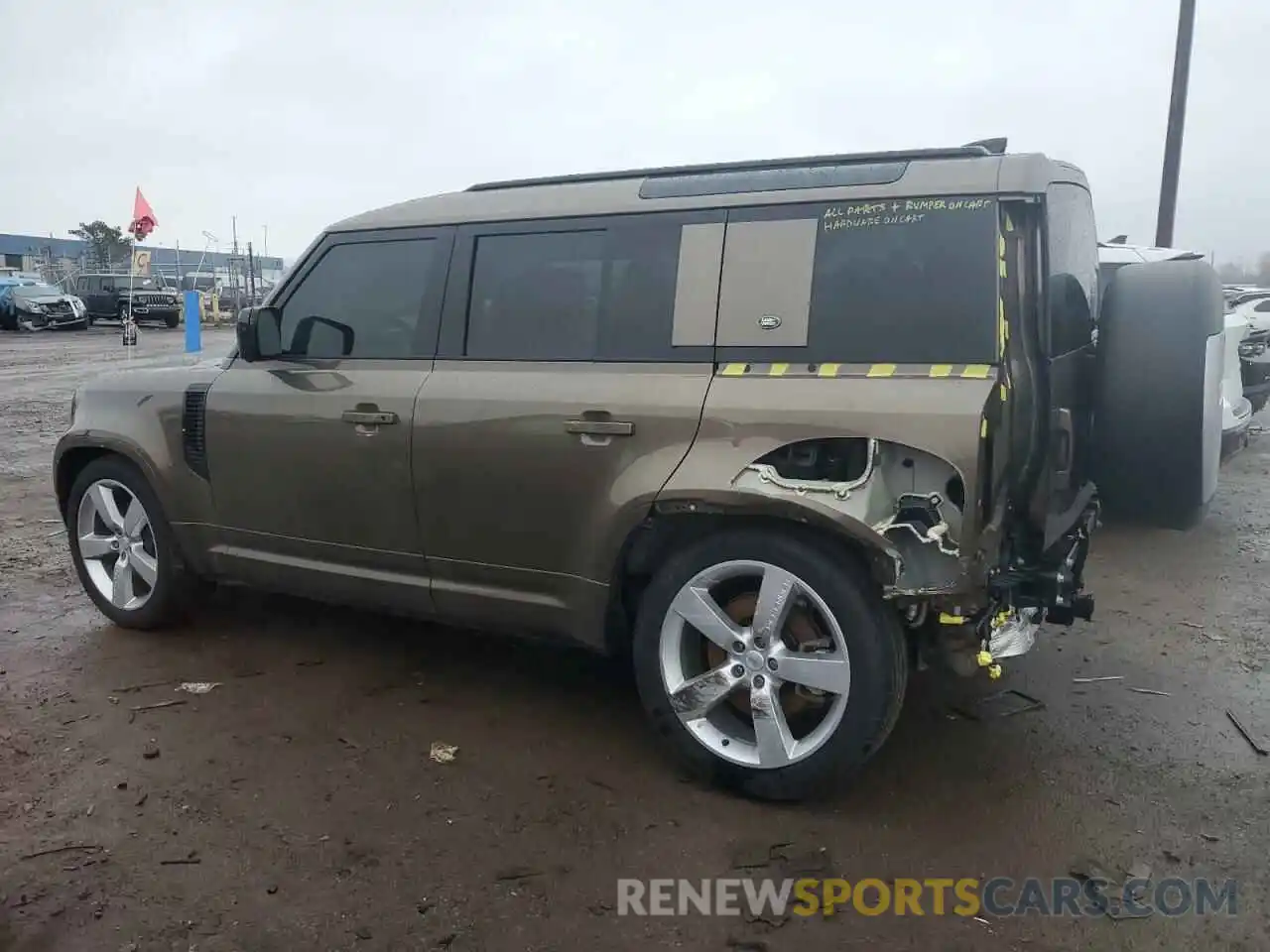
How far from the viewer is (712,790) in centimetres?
330

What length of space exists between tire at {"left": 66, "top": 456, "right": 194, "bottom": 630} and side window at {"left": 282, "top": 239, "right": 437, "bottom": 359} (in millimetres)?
1088

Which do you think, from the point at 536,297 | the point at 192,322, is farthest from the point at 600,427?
the point at 192,322

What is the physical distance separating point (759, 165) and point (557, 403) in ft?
3.57

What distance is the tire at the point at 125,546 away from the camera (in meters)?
4.59

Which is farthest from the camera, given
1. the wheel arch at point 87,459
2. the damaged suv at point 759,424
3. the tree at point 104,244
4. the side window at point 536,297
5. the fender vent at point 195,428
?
the tree at point 104,244

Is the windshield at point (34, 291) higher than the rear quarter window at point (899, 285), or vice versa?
the windshield at point (34, 291)

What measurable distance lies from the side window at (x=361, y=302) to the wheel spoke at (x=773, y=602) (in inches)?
66.9

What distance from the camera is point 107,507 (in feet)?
15.5

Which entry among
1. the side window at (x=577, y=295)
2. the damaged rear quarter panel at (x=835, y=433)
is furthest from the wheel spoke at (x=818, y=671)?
the side window at (x=577, y=295)

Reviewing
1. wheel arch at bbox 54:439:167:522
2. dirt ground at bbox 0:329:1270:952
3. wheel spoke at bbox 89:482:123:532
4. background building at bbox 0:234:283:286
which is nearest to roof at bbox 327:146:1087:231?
wheel arch at bbox 54:439:167:522

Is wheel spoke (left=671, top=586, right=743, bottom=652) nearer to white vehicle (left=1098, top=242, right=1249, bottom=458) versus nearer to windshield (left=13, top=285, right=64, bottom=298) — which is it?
white vehicle (left=1098, top=242, right=1249, bottom=458)

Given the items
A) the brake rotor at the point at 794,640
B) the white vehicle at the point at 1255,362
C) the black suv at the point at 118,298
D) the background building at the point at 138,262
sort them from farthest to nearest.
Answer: the background building at the point at 138,262, the black suv at the point at 118,298, the white vehicle at the point at 1255,362, the brake rotor at the point at 794,640

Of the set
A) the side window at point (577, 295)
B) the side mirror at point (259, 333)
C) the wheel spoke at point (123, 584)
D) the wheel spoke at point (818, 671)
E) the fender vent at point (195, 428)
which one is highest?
the side window at point (577, 295)

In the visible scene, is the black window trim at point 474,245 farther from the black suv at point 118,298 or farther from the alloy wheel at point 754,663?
the black suv at point 118,298
